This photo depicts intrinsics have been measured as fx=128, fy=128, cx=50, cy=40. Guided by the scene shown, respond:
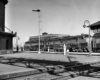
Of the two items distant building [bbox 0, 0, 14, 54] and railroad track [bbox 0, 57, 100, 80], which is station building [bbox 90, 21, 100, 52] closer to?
distant building [bbox 0, 0, 14, 54]

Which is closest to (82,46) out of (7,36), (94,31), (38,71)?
(94,31)

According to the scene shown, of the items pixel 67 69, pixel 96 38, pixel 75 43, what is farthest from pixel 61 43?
pixel 67 69

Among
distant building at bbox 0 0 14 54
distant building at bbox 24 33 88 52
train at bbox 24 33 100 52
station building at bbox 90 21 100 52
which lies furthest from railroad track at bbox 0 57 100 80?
station building at bbox 90 21 100 52

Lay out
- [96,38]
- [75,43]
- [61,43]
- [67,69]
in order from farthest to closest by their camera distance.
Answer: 1. [61,43]
2. [75,43]
3. [96,38]
4. [67,69]

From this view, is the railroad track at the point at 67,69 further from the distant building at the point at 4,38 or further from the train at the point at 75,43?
the train at the point at 75,43

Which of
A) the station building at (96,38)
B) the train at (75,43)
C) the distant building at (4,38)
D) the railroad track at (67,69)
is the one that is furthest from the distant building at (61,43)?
the railroad track at (67,69)

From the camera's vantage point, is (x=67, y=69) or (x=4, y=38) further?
(x=4, y=38)

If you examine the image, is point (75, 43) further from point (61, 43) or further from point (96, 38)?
point (96, 38)

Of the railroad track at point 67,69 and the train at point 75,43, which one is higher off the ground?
the train at point 75,43

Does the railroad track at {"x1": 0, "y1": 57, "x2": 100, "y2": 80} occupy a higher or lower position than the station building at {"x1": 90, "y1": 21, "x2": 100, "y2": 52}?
lower

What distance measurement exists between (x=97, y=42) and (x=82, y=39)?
12.8 ft

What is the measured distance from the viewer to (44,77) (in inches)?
261

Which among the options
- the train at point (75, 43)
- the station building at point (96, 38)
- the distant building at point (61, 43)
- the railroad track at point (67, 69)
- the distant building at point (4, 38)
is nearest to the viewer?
the railroad track at point (67, 69)

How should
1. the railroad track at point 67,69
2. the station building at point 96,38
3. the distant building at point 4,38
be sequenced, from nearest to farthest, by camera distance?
1. the railroad track at point 67,69
2. the distant building at point 4,38
3. the station building at point 96,38
